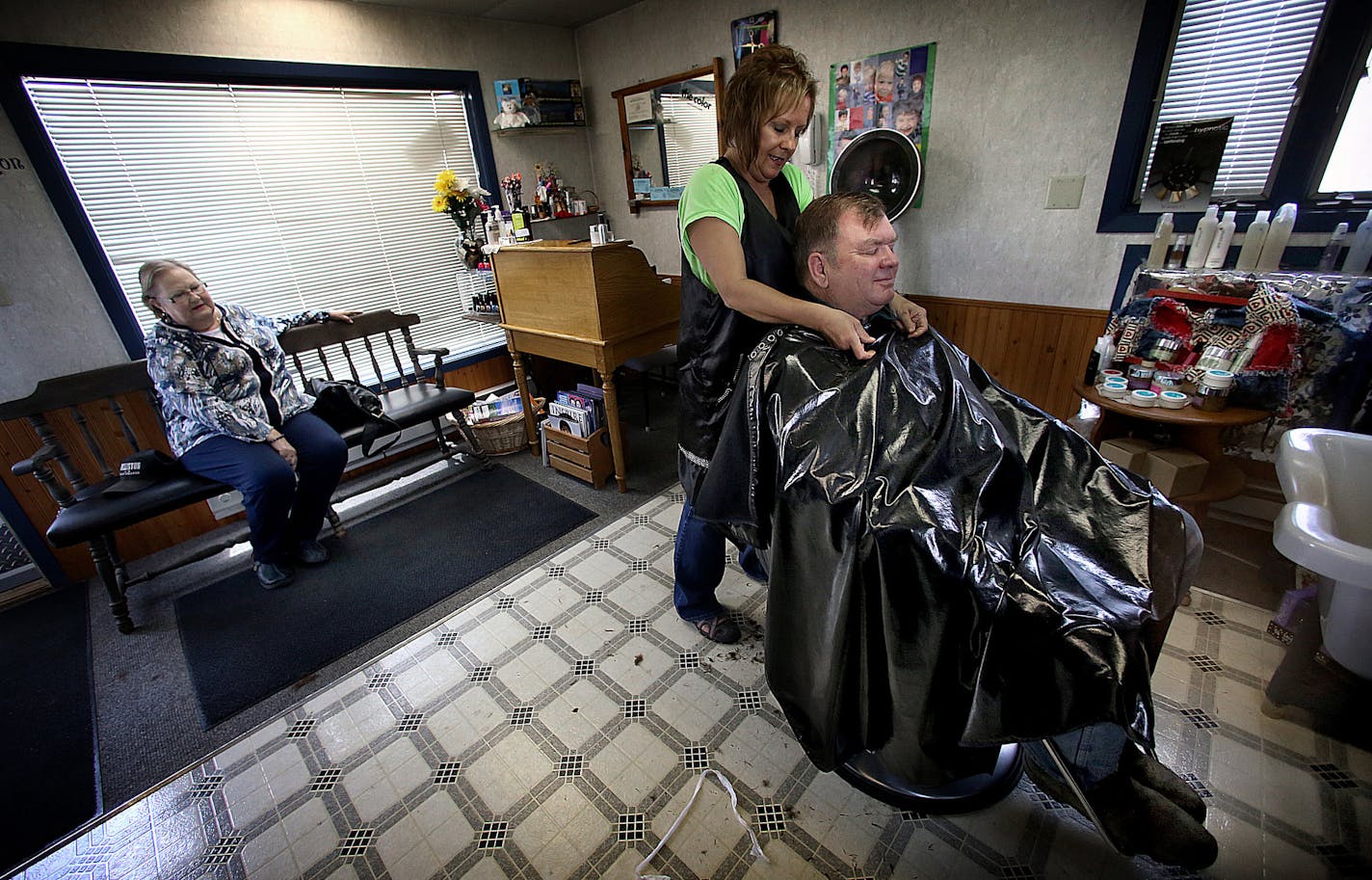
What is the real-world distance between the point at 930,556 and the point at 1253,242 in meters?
1.97

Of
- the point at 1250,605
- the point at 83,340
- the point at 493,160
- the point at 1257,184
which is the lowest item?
the point at 1250,605

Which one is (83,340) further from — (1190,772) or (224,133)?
(1190,772)

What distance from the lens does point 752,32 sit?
114 inches

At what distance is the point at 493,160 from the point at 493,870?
359 cm

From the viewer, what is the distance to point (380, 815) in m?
1.32

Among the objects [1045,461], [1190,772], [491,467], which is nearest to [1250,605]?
[1190,772]

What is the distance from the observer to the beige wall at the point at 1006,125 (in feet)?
6.81

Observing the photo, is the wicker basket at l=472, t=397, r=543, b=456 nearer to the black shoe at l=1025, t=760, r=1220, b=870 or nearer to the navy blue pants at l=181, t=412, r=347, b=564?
the navy blue pants at l=181, t=412, r=347, b=564

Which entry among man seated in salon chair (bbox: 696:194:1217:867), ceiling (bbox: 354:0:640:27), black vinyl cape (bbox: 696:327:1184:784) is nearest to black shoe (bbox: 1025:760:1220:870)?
man seated in salon chair (bbox: 696:194:1217:867)

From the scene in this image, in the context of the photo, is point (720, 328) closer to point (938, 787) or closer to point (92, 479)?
point (938, 787)

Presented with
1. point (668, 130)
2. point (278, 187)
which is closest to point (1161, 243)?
point (668, 130)

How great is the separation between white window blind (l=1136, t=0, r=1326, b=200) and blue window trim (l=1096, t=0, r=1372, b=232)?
40 mm

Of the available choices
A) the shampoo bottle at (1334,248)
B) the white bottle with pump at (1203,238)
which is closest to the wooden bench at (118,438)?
the white bottle with pump at (1203,238)

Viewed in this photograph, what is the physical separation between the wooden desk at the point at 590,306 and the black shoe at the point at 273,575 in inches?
55.2
